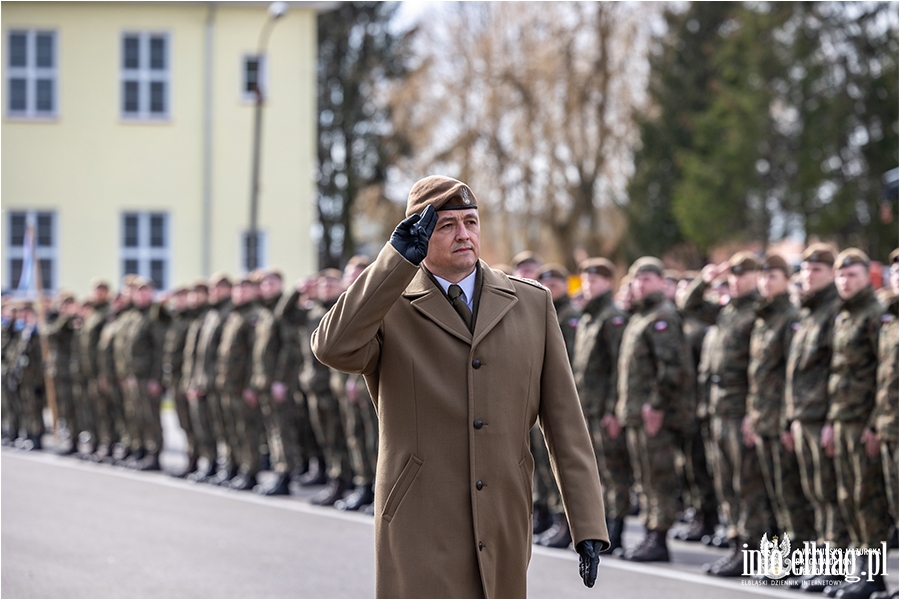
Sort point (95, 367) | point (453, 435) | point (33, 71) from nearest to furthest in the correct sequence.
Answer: point (453, 435) < point (95, 367) < point (33, 71)

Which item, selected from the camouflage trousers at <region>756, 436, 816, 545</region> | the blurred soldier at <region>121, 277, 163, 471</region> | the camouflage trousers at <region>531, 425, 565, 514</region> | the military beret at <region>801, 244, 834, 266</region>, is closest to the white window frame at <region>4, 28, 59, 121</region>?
the blurred soldier at <region>121, 277, 163, 471</region>

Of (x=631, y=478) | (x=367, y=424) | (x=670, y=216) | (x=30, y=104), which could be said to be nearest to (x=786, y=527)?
(x=631, y=478)

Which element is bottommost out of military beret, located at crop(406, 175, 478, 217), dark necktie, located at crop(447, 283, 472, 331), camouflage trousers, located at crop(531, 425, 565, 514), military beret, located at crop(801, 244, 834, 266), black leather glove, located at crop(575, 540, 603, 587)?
camouflage trousers, located at crop(531, 425, 565, 514)

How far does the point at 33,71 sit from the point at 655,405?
1006 inches

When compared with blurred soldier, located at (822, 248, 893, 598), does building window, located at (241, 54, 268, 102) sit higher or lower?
higher

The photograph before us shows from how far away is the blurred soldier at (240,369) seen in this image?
14.3 metres

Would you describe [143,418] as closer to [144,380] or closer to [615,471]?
[144,380]

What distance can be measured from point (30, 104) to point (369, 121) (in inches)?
507

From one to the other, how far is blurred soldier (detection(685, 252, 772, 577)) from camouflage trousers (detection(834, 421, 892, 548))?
2.74ft

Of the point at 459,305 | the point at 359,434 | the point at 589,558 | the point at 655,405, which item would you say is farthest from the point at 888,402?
the point at 359,434

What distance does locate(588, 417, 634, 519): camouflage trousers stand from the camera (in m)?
10.0

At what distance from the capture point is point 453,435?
4.36 metres

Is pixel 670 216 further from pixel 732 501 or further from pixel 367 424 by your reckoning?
pixel 732 501

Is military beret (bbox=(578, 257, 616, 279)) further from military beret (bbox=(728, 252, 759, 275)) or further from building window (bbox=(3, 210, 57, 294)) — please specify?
building window (bbox=(3, 210, 57, 294))
